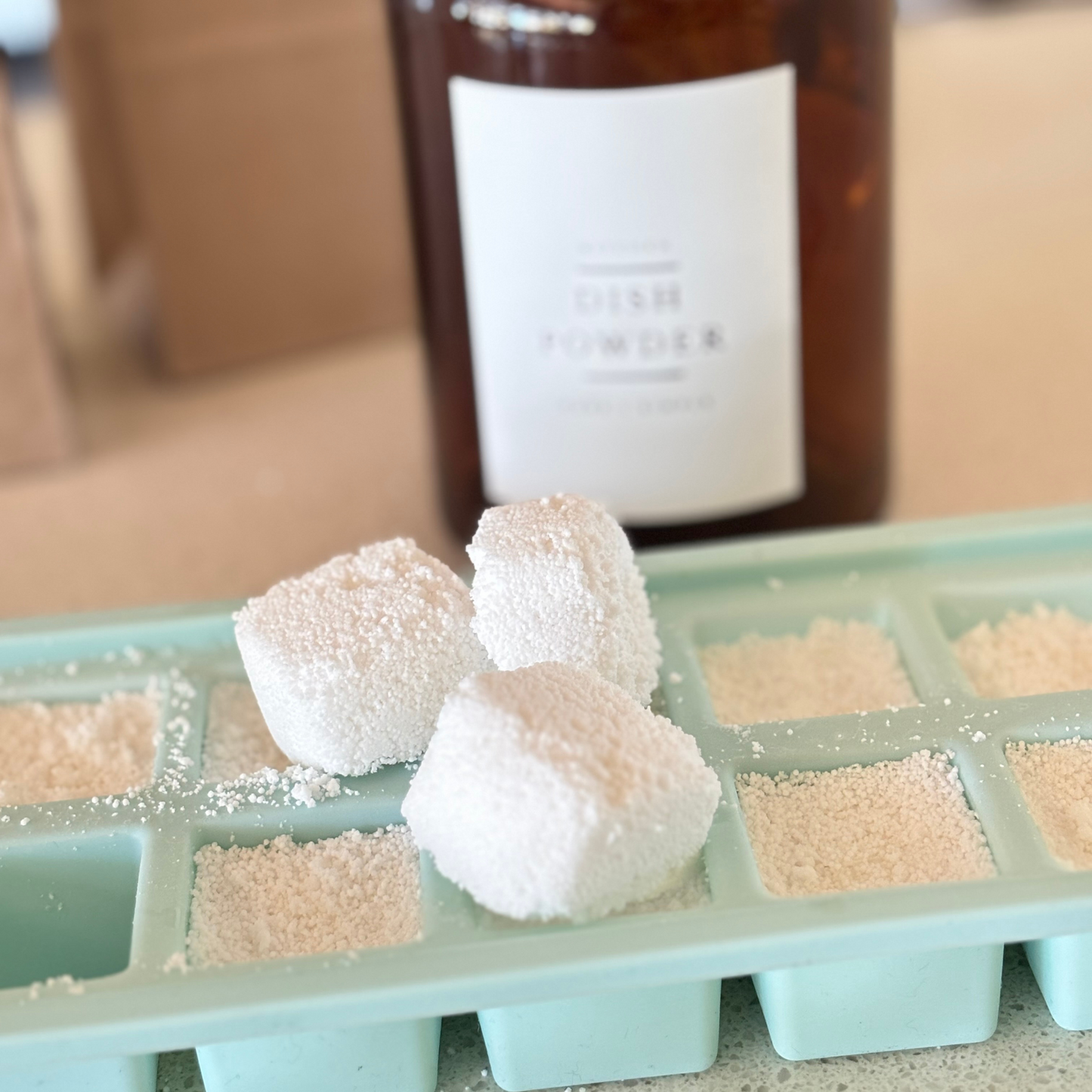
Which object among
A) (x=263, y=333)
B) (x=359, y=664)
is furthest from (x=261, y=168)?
(x=359, y=664)

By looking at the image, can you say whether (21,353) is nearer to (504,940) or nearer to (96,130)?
(96,130)

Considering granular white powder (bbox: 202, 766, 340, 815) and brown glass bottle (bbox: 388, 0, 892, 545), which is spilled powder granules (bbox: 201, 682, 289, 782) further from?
brown glass bottle (bbox: 388, 0, 892, 545)

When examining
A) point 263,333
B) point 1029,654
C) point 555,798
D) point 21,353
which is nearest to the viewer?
point 555,798

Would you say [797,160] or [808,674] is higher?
[797,160]

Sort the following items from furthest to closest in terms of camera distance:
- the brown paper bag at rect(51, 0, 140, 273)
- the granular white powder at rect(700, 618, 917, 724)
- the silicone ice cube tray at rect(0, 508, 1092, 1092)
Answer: the brown paper bag at rect(51, 0, 140, 273) → the granular white powder at rect(700, 618, 917, 724) → the silicone ice cube tray at rect(0, 508, 1092, 1092)

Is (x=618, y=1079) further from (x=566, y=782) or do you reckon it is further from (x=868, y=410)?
(x=868, y=410)

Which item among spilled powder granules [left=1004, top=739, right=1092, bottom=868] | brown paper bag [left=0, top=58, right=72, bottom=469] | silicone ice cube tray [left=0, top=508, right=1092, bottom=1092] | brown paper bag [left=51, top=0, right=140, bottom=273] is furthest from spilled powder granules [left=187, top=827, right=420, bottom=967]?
brown paper bag [left=51, top=0, right=140, bottom=273]

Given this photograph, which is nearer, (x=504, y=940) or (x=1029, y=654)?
(x=504, y=940)

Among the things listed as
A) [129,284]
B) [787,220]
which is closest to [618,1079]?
[787,220]
